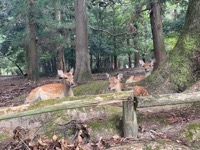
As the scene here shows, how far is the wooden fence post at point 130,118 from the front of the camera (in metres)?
4.98

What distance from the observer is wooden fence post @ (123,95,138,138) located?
498 cm

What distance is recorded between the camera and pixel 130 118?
503cm

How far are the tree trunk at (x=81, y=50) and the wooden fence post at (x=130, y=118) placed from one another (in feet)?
24.7

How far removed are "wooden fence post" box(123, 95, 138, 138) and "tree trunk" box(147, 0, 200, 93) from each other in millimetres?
2207

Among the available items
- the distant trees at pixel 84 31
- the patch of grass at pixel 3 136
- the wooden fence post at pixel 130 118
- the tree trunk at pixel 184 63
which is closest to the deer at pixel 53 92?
the tree trunk at pixel 184 63

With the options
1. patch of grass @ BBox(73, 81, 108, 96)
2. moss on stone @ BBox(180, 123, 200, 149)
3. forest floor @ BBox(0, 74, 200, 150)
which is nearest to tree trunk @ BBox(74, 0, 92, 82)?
patch of grass @ BBox(73, 81, 108, 96)

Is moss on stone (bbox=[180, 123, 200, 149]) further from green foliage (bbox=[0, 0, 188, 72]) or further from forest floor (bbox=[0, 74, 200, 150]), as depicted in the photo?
green foliage (bbox=[0, 0, 188, 72])

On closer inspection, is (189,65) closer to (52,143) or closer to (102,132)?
(102,132)

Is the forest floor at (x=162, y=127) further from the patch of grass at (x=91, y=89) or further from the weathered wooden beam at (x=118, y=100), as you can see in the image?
the patch of grass at (x=91, y=89)

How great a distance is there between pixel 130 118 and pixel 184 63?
2551mm

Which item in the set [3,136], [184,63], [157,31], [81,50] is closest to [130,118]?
[3,136]

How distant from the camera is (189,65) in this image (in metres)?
7.06

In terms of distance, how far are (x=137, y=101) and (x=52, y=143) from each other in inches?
51.9

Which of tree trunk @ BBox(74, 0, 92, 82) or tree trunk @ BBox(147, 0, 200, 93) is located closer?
tree trunk @ BBox(147, 0, 200, 93)
